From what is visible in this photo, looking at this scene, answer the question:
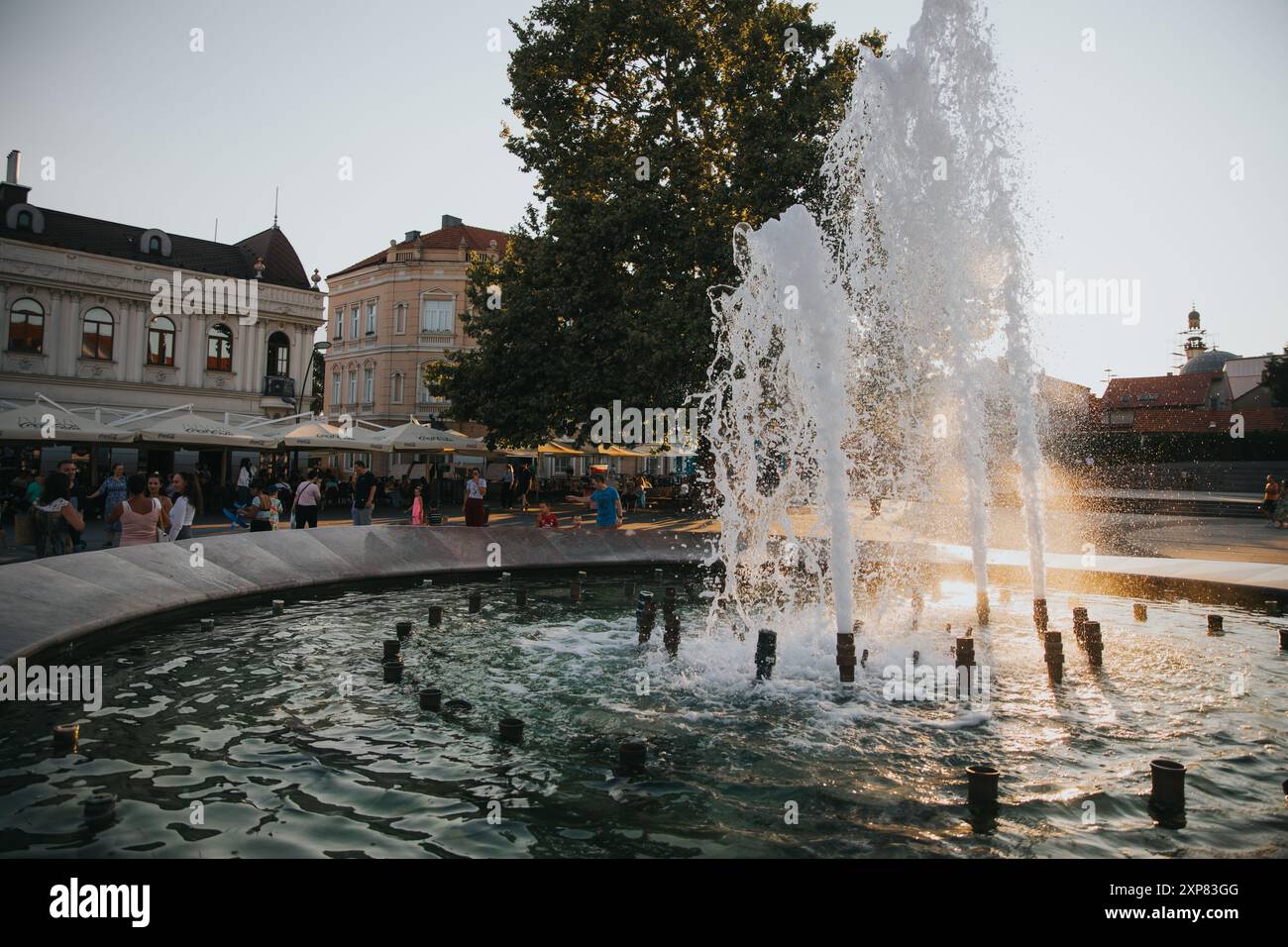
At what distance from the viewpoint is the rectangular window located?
47.1 metres

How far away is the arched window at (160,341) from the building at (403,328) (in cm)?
1059

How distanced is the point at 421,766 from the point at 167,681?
3.44 m

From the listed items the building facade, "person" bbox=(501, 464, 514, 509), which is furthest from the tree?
the building facade

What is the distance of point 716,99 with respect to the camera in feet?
78.2

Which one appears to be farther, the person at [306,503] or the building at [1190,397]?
the building at [1190,397]

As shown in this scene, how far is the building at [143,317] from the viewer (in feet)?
113

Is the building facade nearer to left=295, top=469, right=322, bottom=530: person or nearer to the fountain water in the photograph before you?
left=295, top=469, right=322, bottom=530: person

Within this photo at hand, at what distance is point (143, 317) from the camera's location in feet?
123

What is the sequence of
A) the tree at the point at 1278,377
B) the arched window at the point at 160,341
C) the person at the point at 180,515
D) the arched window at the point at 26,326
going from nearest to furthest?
the person at the point at 180,515 → the arched window at the point at 26,326 → the arched window at the point at 160,341 → the tree at the point at 1278,377

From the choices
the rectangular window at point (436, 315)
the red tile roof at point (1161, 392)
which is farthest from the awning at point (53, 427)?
the red tile roof at point (1161, 392)

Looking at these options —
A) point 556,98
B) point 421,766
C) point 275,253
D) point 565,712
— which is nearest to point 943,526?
point 556,98

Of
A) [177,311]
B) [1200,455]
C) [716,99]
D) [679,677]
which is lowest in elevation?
[679,677]

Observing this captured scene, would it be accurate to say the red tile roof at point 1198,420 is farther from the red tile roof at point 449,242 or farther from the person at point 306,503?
the person at point 306,503
